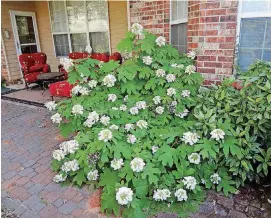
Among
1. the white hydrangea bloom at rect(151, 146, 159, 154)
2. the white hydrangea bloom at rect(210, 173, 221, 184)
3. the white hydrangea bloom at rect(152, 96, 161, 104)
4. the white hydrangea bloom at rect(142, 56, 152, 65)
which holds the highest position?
the white hydrangea bloom at rect(142, 56, 152, 65)

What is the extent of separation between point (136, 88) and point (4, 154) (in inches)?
82.3

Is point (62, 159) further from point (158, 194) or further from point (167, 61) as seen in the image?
point (167, 61)

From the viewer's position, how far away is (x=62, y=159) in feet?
8.55

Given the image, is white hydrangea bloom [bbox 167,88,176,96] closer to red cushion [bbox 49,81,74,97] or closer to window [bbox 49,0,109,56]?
red cushion [bbox 49,81,74,97]

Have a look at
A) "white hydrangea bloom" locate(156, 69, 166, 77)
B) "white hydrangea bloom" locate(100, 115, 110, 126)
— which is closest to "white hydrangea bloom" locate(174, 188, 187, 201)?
"white hydrangea bloom" locate(100, 115, 110, 126)

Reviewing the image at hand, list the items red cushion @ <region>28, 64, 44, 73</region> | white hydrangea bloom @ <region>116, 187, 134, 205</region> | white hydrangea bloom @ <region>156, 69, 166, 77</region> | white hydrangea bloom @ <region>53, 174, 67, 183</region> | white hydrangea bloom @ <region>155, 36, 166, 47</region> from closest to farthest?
white hydrangea bloom @ <region>116, 187, 134, 205</region>, white hydrangea bloom @ <region>53, 174, 67, 183</region>, white hydrangea bloom @ <region>156, 69, 166, 77</region>, white hydrangea bloom @ <region>155, 36, 166, 47</region>, red cushion @ <region>28, 64, 44, 73</region>

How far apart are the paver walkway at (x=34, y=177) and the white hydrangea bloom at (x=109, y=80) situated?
3.89 feet

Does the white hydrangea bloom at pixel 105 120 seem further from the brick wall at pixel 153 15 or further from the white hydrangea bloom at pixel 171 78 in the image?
the brick wall at pixel 153 15

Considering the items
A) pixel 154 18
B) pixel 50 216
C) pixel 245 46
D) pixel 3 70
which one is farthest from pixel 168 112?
pixel 3 70

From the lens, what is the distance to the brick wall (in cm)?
402

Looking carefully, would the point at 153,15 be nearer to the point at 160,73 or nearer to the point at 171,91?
the point at 160,73

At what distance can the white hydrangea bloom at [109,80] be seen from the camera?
2.62 metres

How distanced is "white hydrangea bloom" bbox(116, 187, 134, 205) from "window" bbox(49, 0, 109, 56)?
17.5ft

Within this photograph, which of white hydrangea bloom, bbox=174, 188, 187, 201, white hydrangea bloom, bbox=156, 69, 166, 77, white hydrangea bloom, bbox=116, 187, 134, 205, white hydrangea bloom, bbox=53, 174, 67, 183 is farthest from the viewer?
white hydrangea bloom, bbox=156, 69, 166, 77
